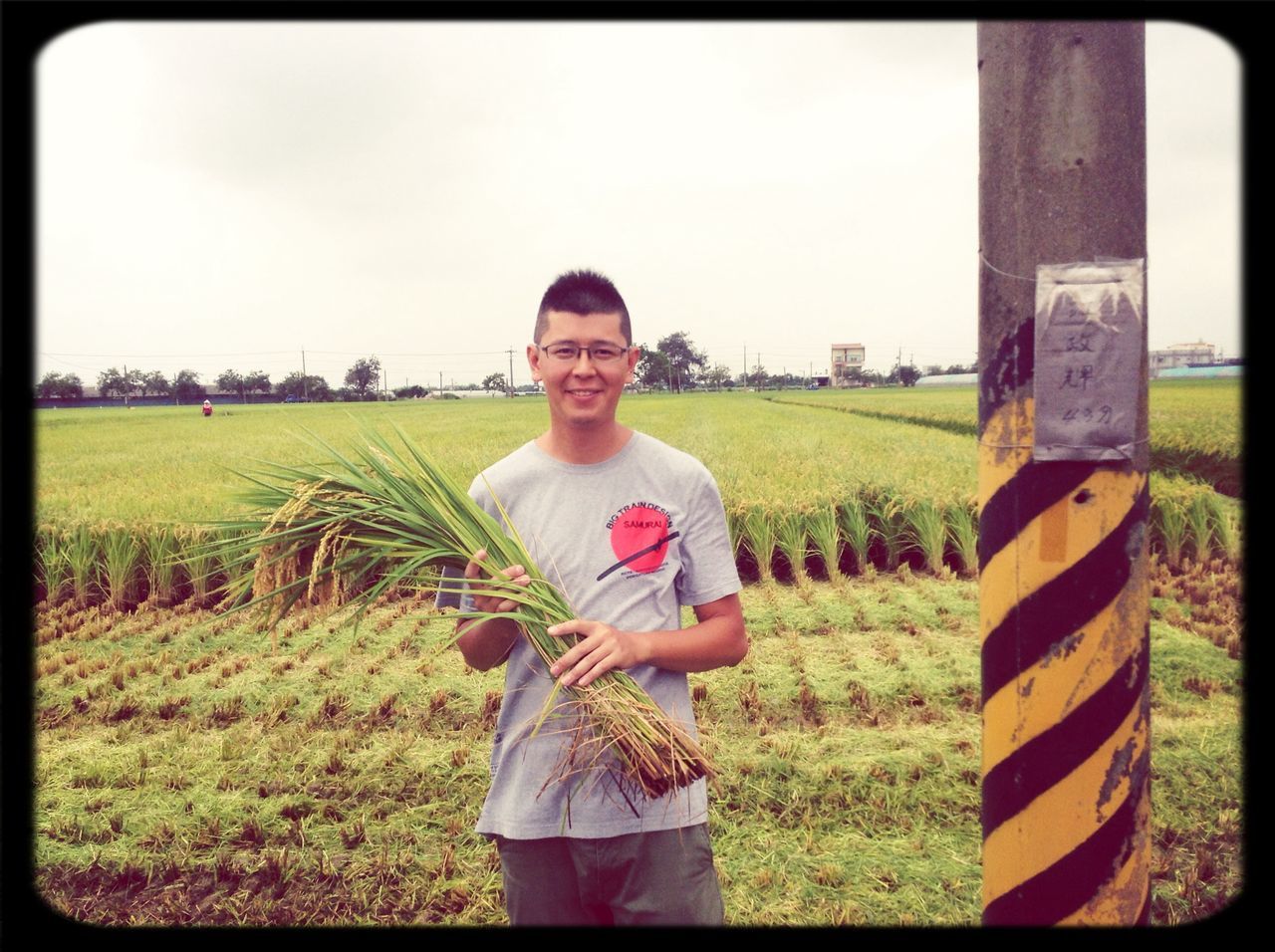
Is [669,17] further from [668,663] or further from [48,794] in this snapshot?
[48,794]

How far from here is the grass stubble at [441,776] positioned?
98.7 inches

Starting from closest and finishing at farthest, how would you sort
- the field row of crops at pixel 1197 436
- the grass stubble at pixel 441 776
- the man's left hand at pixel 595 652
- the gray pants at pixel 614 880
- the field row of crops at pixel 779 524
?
the man's left hand at pixel 595 652 → the gray pants at pixel 614 880 → the grass stubble at pixel 441 776 → the field row of crops at pixel 779 524 → the field row of crops at pixel 1197 436

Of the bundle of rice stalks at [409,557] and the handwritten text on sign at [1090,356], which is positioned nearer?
the handwritten text on sign at [1090,356]

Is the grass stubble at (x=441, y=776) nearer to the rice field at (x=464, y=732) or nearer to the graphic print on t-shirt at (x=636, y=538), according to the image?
the rice field at (x=464, y=732)

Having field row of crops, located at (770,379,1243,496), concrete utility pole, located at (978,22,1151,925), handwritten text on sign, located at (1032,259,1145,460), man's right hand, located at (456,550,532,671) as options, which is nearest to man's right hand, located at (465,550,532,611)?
man's right hand, located at (456,550,532,671)

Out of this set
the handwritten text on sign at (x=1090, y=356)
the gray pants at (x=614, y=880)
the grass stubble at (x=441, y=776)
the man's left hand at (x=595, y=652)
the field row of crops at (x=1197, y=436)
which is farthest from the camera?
the field row of crops at (x=1197, y=436)

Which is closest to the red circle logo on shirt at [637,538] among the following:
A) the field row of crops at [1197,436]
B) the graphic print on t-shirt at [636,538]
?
the graphic print on t-shirt at [636,538]

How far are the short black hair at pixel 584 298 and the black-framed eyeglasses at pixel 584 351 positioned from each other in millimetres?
51

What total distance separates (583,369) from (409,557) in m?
0.58

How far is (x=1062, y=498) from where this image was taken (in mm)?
1314

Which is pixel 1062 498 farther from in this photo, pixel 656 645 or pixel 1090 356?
pixel 656 645

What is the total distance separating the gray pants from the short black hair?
1.02 meters

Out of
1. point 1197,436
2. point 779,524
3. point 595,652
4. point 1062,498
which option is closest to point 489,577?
point 595,652

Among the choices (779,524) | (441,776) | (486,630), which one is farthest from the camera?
(779,524)
